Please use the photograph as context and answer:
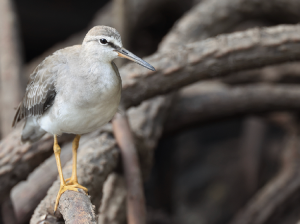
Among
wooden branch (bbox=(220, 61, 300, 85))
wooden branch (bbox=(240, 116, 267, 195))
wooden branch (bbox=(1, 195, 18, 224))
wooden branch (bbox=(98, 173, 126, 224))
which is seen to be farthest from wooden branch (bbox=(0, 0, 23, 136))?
wooden branch (bbox=(240, 116, 267, 195))

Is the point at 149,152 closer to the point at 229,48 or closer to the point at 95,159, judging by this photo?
the point at 95,159

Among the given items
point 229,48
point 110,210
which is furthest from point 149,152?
point 229,48

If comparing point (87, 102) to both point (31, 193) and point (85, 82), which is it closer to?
point (85, 82)

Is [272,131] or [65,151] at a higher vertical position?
[65,151]

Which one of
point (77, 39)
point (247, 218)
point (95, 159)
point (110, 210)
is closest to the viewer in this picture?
point (95, 159)

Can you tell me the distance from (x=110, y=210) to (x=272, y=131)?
3471 millimetres

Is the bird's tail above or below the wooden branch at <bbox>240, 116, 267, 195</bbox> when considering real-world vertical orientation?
above

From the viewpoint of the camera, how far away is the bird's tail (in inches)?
68.9

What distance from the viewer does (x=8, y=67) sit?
112 inches

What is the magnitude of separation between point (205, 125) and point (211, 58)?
1167mm

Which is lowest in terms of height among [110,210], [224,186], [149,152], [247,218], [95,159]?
[224,186]

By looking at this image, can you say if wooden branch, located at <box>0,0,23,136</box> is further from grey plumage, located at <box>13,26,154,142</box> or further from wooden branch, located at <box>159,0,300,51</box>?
grey plumage, located at <box>13,26,154,142</box>

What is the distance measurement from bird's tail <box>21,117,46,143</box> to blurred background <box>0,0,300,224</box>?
0.52 meters

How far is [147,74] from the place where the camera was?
2088mm
